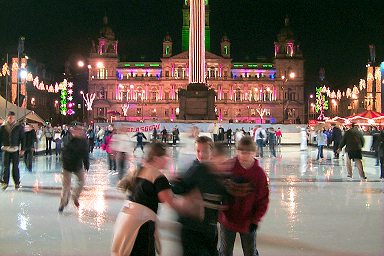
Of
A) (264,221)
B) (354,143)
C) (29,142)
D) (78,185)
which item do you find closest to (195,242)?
(264,221)

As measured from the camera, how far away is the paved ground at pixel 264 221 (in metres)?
5.62

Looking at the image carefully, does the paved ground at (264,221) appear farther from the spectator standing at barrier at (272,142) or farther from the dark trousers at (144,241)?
the spectator standing at barrier at (272,142)

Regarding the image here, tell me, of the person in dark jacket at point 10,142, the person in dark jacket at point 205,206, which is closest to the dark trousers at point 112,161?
the person in dark jacket at point 10,142

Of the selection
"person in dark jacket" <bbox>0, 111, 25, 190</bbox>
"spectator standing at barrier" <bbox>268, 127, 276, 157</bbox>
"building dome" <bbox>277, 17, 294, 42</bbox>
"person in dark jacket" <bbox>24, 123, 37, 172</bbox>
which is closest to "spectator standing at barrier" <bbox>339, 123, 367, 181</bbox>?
"person in dark jacket" <bbox>0, 111, 25, 190</bbox>

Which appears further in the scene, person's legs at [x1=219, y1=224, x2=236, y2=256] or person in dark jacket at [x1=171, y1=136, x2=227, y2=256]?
person's legs at [x1=219, y1=224, x2=236, y2=256]

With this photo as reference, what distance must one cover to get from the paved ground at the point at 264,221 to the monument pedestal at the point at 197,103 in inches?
1214

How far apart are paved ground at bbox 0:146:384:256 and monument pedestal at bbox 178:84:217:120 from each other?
30.8m

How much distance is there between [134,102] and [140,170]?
92.4 metres

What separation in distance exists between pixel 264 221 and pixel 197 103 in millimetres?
36181

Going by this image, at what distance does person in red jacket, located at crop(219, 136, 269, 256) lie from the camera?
13.2ft

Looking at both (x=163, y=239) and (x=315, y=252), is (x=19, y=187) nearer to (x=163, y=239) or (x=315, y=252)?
(x=163, y=239)

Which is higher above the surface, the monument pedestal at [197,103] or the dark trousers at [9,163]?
the monument pedestal at [197,103]

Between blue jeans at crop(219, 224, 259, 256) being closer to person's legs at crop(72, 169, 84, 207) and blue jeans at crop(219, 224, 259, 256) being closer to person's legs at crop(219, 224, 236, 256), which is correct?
person's legs at crop(219, 224, 236, 256)

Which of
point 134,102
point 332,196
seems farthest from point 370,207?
point 134,102
